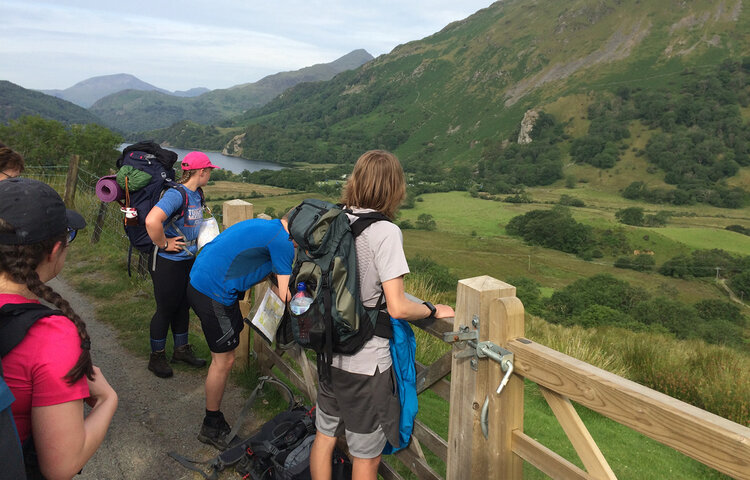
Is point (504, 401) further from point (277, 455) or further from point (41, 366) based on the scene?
point (41, 366)

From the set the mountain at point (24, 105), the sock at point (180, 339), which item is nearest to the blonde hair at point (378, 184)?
the sock at point (180, 339)

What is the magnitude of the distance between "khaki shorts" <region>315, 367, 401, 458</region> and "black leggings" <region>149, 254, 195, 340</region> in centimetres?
215

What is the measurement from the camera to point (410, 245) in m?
67.2

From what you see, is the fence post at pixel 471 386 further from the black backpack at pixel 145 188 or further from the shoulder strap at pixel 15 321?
the black backpack at pixel 145 188

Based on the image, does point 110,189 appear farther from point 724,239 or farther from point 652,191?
point 652,191

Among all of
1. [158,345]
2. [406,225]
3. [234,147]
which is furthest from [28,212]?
[234,147]

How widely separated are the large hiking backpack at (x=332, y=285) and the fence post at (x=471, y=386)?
38cm

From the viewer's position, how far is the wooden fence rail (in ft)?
4.19

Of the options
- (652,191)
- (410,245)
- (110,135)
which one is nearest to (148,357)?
(110,135)

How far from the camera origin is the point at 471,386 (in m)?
2.09

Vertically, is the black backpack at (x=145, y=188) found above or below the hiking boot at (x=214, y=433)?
above

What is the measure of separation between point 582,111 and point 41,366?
167 metres

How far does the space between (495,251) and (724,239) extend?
4163 centimetres

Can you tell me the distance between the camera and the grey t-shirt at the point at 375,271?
6.65 ft
